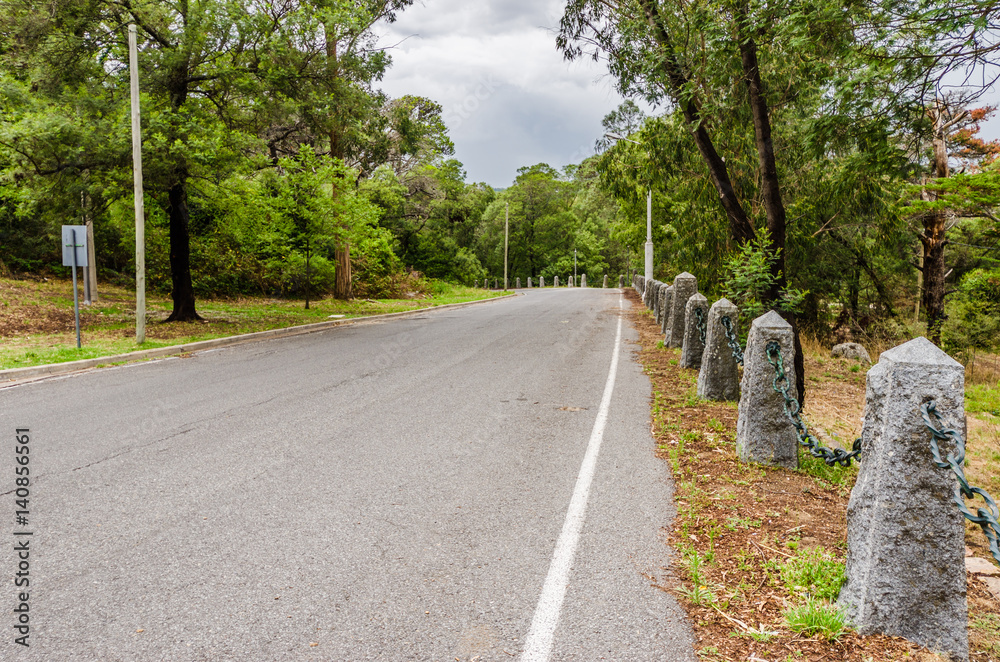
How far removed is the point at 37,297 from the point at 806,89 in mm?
21834

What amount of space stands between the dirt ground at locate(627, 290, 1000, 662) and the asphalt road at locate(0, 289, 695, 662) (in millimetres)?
199

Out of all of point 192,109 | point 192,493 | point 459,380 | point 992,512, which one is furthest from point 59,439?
point 192,109

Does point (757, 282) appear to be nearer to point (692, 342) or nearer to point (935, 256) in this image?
point (692, 342)

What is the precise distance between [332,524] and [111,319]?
16662 mm

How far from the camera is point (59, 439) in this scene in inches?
239

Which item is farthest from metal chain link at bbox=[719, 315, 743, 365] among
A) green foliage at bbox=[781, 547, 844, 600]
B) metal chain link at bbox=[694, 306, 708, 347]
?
green foliage at bbox=[781, 547, 844, 600]

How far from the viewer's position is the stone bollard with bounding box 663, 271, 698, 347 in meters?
11.9

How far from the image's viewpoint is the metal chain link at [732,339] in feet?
22.0

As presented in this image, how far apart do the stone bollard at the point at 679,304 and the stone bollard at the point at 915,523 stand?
8.85 metres

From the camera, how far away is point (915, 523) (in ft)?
9.19

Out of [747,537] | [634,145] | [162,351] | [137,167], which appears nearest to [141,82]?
[137,167]

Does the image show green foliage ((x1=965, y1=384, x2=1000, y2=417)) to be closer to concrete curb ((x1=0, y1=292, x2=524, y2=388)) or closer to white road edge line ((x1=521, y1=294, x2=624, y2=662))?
white road edge line ((x1=521, y1=294, x2=624, y2=662))
